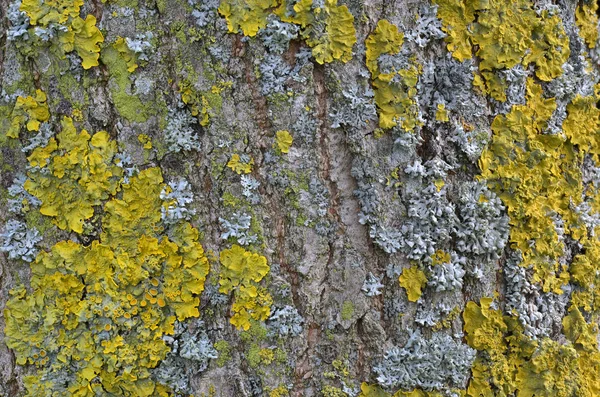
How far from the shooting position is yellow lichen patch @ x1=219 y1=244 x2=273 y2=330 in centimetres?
157

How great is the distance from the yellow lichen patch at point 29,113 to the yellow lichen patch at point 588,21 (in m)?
1.65

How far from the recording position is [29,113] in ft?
5.18

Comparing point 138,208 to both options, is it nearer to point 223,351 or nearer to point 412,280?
point 223,351

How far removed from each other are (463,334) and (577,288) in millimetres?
454

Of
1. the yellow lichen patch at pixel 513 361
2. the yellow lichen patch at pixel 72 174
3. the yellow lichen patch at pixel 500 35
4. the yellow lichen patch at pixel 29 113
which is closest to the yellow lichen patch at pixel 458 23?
the yellow lichen patch at pixel 500 35

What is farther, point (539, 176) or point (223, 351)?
point (539, 176)

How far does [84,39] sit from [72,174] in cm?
37

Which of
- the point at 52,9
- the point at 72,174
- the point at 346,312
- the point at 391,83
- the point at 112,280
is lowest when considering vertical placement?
the point at 346,312

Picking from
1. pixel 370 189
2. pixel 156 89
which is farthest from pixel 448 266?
pixel 156 89

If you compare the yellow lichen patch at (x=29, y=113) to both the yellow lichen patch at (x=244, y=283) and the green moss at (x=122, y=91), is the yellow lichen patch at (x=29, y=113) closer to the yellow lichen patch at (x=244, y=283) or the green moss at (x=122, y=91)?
the green moss at (x=122, y=91)

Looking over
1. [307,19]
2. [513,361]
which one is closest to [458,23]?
[307,19]

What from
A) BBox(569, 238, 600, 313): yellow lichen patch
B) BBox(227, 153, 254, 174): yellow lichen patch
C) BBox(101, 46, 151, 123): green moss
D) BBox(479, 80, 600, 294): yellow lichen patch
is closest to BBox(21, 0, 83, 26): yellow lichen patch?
BBox(101, 46, 151, 123): green moss

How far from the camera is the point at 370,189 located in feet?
5.15

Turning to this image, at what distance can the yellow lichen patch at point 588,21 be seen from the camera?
184 centimetres
